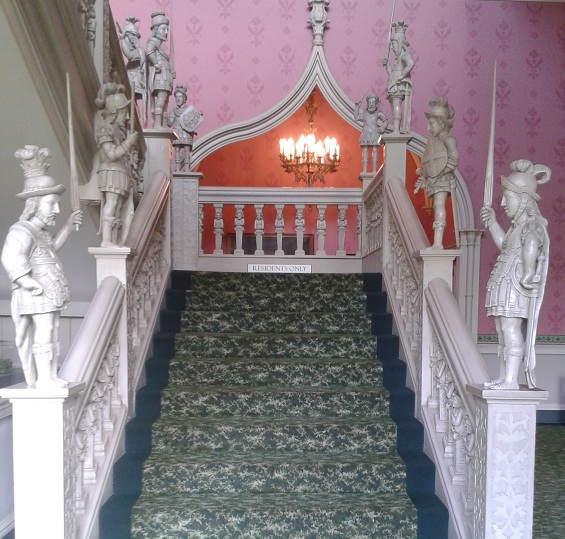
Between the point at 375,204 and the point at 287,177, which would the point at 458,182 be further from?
the point at 287,177

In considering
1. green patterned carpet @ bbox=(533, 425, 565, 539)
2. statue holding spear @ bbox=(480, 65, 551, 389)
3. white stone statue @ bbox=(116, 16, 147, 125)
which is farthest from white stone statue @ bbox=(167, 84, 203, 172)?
green patterned carpet @ bbox=(533, 425, 565, 539)

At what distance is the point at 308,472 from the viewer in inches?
119

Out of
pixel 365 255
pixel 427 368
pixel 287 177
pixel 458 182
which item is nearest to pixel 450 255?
pixel 427 368

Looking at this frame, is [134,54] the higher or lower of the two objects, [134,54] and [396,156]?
the higher

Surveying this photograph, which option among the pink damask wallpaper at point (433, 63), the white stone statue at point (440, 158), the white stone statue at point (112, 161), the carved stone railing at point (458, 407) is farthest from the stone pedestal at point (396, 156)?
the pink damask wallpaper at point (433, 63)

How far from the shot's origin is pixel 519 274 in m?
2.21

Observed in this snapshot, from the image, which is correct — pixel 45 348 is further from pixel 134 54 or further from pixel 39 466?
pixel 134 54

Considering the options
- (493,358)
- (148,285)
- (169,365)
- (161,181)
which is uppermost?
(161,181)

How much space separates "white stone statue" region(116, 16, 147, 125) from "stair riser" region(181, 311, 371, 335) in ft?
5.39

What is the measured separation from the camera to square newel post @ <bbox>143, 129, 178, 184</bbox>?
4.20 meters

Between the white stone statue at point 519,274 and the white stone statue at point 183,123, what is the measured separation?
13.0 feet

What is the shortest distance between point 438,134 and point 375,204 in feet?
5.72

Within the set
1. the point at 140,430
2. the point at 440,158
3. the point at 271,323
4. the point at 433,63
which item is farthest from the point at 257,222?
the point at 433,63

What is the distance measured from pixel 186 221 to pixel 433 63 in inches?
135
